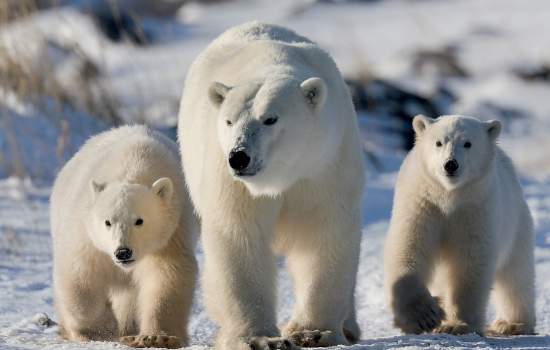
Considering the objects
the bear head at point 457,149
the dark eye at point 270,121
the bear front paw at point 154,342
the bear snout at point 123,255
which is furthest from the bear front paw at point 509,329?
the dark eye at point 270,121

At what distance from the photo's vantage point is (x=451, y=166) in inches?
227

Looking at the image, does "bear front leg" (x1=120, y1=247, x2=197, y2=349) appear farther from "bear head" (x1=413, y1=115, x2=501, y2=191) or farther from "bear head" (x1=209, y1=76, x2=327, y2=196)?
"bear head" (x1=413, y1=115, x2=501, y2=191)

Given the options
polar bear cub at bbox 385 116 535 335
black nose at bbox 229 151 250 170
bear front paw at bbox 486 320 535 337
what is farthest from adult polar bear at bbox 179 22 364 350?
bear front paw at bbox 486 320 535 337

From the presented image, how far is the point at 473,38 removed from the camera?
683 inches

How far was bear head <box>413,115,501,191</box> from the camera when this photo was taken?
579cm

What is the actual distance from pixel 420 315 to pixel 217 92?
1.83m

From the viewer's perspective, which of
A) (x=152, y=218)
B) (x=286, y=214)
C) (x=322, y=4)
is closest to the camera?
(x=286, y=214)

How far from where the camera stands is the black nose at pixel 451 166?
577 cm

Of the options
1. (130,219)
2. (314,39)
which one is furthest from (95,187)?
(314,39)

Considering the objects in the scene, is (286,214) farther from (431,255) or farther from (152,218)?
(431,255)

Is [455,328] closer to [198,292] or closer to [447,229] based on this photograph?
[447,229]

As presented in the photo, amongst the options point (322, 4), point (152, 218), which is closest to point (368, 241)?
point (152, 218)

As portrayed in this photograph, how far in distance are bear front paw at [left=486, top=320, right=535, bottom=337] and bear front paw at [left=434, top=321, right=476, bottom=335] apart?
2.05 ft

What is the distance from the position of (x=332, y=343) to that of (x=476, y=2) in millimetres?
15611
